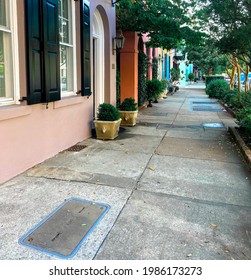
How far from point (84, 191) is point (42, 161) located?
1466 millimetres

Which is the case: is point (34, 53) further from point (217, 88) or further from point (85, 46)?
point (217, 88)

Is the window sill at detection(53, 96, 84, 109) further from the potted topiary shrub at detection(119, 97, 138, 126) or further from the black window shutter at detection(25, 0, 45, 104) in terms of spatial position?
the potted topiary shrub at detection(119, 97, 138, 126)

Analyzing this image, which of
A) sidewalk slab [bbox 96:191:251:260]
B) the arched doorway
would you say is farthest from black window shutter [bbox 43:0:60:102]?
the arched doorway

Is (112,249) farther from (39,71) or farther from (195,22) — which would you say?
(195,22)

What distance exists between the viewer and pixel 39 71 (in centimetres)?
460

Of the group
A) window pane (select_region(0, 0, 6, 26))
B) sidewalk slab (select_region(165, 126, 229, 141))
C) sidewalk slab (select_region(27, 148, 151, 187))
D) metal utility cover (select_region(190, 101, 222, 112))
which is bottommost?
sidewalk slab (select_region(27, 148, 151, 187))

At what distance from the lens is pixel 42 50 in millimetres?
4621

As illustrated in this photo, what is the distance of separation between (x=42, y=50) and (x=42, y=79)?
1.44 feet

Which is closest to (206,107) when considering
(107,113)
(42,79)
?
(107,113)

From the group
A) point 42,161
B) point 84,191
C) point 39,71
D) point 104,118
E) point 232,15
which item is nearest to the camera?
point 84,191

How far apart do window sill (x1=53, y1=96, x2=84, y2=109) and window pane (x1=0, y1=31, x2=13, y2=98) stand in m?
1.13

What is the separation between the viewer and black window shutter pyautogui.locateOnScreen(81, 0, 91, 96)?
6.08 m
